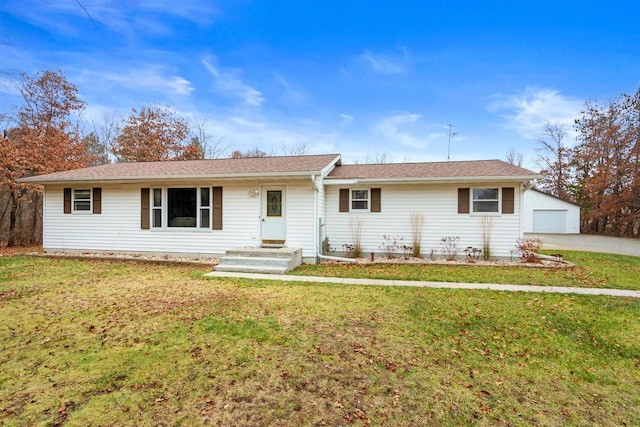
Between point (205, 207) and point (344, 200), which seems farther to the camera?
point (344, 200)

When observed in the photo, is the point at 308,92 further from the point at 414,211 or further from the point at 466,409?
the point at 466,409

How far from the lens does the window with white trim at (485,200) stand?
31.3 feet

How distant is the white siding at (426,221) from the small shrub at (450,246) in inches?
4.5

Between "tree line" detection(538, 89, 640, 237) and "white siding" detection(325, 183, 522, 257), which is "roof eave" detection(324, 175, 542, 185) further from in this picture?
"tree line" detection(538, 89, 640, 237)

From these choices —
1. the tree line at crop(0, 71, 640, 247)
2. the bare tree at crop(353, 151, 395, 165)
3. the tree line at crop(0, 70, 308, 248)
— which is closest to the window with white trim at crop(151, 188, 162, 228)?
the tree line at crop(0, 70, 308, 248)

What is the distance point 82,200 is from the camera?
10.5 m

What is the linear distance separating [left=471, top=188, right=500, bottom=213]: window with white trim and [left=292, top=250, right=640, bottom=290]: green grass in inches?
78.4

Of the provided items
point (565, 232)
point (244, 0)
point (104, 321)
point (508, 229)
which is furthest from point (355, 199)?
point (565, 232)

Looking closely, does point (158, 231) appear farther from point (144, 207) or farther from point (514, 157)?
point (514, 157)

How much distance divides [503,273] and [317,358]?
6.54 metres

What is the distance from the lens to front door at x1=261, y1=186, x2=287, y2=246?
9336mm

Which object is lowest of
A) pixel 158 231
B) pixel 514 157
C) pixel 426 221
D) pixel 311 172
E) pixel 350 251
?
pixel 350 251

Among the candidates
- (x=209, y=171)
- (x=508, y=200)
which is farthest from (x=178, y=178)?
(x=508, y=200)

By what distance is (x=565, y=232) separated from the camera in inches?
869
